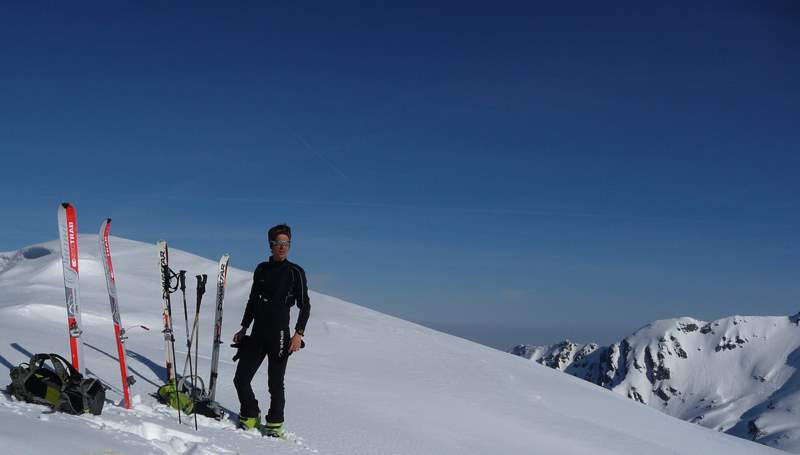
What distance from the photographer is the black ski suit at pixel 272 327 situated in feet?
23.8

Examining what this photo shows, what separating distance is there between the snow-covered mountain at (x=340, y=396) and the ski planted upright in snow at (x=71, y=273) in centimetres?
79

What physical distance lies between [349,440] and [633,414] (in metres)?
9.77

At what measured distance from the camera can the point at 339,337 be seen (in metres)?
16.5

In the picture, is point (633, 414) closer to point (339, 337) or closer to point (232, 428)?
point (339, 337)

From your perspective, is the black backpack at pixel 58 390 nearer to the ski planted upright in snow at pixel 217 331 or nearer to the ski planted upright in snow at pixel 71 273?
the ski planted upright in snow at pixel 71 273

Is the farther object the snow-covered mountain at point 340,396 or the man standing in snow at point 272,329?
the man standing in snow at point 272,329

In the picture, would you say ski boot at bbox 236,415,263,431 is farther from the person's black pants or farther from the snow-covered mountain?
the snow-covered mountain

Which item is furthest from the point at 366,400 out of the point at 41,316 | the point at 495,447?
the point at 41,316

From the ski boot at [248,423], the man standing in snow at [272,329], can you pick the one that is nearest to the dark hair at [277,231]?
the man standing in snow at [272,329]

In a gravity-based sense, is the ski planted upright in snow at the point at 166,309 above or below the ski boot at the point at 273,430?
above

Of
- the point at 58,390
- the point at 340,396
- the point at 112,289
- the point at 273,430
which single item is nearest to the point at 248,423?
the point at 273,430

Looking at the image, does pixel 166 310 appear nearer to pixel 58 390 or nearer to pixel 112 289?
pixel 112 289

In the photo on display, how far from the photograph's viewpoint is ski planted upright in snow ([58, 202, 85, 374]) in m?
7.33

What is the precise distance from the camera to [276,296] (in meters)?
7.43
